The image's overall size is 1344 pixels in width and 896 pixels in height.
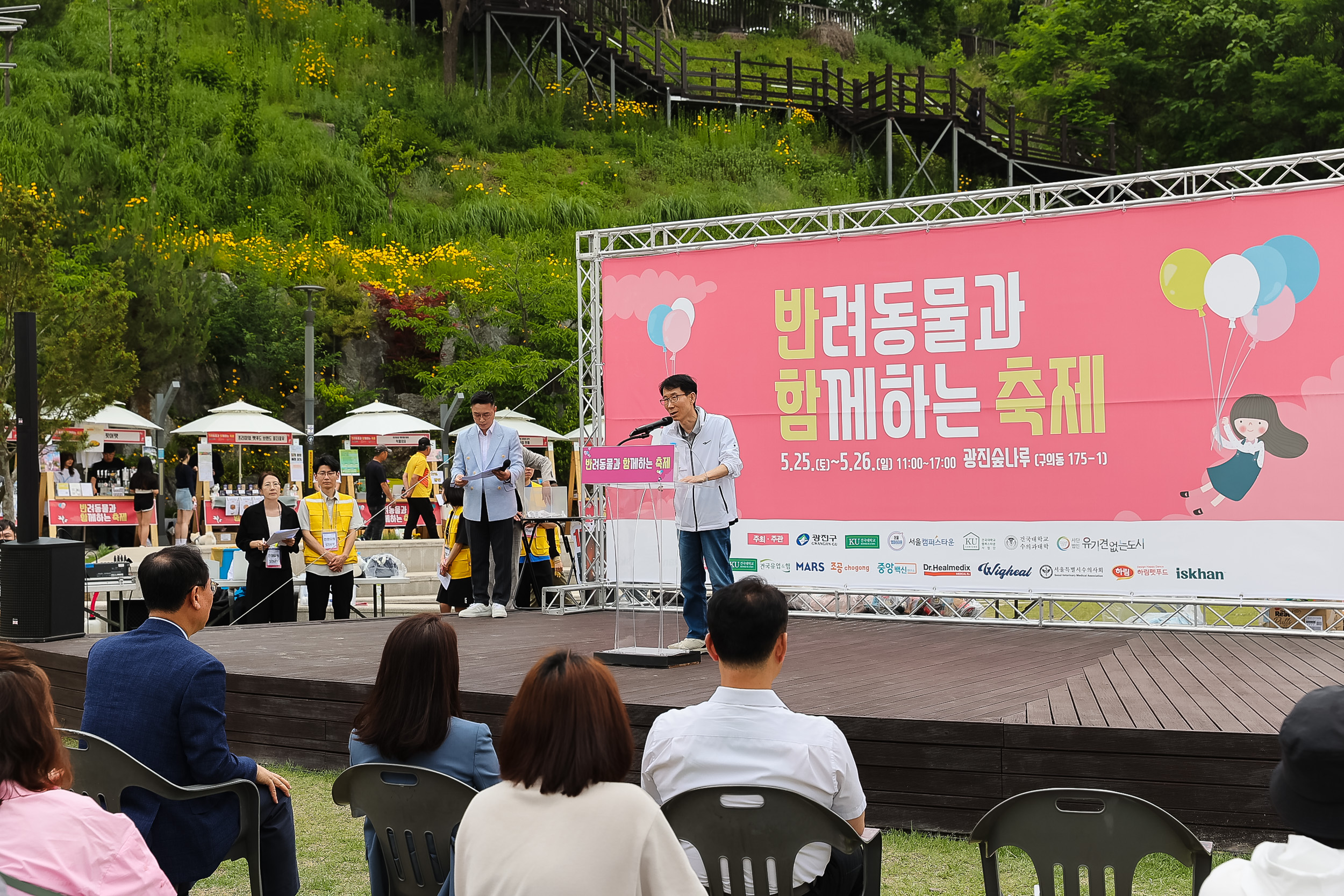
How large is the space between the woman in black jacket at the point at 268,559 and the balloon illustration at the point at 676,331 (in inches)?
129

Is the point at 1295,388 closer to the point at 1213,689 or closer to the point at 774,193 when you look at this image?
the point at 1213,689

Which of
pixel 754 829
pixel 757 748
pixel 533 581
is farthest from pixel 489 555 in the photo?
pixel 754 829

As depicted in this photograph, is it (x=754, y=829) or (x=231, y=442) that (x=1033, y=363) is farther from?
(x=231, y=442)

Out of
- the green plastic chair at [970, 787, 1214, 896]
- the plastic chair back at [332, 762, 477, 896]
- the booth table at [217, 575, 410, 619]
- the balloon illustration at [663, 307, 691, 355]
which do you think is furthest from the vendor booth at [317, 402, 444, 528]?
the green plastic chair at [970, 787, 1214, 896]

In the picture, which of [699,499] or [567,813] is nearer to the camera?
[567,813]

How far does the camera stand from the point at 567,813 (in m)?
2.07

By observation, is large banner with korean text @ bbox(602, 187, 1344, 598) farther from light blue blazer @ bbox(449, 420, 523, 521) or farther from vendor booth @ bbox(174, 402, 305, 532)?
vendor booth @ bbox(174, 402, 305, 532)

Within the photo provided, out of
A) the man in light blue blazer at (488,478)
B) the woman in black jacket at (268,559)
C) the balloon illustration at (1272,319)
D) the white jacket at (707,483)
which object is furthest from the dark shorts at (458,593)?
the balloon illustration at (1272,319)

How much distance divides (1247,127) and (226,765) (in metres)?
29.1

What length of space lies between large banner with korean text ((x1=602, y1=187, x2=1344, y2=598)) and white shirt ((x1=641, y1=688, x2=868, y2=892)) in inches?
232

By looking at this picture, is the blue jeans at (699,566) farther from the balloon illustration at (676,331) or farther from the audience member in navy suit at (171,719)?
the audience member in navy suit at (171,719)

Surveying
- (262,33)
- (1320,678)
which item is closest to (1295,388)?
(1320,678)

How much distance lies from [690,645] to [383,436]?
15.0 m

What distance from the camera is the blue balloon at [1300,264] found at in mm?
7441
